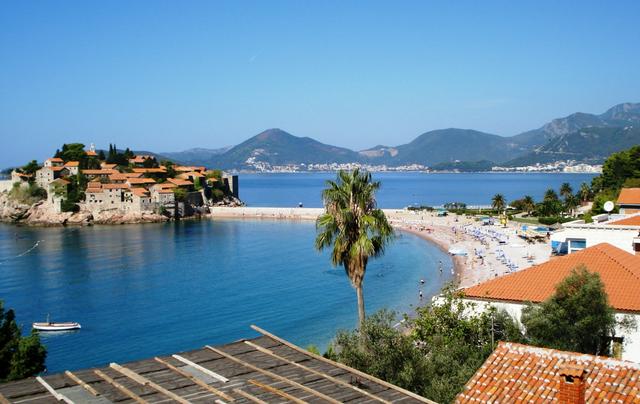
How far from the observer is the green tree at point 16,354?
1845 cm

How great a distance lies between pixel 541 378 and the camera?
952 centimetres

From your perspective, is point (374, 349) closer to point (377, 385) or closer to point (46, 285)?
point (377, 385)

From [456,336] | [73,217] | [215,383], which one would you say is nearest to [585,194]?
[73,217]

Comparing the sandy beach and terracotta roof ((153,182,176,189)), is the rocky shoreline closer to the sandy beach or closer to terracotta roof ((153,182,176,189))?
terracotta roof ((153,182,176,189))

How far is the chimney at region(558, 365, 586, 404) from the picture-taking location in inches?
321

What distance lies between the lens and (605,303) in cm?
1266

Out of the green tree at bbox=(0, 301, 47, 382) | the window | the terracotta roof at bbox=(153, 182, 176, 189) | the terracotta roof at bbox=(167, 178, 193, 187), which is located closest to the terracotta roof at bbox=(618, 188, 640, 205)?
the window

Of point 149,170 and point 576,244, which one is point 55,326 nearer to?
point 576,244

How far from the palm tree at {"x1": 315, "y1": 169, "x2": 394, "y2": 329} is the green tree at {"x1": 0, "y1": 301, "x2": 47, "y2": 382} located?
1062 centimetres

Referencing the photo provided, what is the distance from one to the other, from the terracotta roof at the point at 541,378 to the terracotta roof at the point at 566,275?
5.83 metres

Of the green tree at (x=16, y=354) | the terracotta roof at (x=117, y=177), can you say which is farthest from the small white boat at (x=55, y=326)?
the terracotta roof at (x=117, y=177)

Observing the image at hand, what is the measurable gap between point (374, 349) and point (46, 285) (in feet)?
146

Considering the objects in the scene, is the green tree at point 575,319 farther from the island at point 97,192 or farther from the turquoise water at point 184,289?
the island at point 97,192

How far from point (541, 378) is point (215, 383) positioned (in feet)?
17.2
